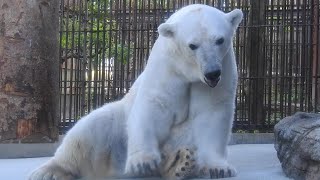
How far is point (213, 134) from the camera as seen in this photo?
→ 9.49 feet

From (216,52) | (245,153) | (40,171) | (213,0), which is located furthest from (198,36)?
(213,0)

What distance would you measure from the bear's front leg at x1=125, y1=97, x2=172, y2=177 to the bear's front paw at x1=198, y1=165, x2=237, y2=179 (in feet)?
0.66

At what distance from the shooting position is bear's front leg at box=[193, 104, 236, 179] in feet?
9.37

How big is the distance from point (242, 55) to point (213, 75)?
Result: 4.56m

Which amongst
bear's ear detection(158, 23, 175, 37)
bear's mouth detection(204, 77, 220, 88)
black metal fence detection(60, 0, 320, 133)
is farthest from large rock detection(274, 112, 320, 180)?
black metal fence detection(60, 0, 320, 133)

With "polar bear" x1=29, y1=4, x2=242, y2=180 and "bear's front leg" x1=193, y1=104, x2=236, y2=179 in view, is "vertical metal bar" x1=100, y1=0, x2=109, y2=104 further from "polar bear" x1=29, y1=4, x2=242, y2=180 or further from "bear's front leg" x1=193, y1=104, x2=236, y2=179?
"bear's front leg" x1=193, y1=104, x2=236, y2=179

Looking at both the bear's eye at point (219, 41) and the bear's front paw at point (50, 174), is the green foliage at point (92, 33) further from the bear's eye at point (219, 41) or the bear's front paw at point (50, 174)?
the bear's eye at point (219, 41)

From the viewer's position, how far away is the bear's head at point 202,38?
2.69m

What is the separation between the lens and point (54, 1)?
5.40 metres

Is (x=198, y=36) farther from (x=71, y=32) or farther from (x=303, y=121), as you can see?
(x=71, y=32)

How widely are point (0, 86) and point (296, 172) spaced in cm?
301

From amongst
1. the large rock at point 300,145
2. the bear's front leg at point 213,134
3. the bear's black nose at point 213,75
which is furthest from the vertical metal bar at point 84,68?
the bear's black nose at point 213,75

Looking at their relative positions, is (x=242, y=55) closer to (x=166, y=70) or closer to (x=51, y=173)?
(x=166, y=70)

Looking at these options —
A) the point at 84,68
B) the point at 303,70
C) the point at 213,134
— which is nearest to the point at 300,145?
the point at 213,134
